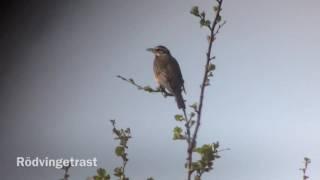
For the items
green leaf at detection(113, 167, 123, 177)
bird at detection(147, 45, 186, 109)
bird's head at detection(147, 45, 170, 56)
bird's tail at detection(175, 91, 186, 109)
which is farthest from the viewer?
bird's head at detection(147, 45, 170, 56)

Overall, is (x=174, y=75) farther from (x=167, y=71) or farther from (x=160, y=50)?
(x=160, y=50)

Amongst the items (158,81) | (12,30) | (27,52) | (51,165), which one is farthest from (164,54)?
(27,52)

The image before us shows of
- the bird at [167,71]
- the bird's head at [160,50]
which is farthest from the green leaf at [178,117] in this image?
the bird's head at [160,50]

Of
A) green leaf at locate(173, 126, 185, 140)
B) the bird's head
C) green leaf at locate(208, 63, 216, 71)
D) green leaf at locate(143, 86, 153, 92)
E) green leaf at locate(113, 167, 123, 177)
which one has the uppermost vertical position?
the bird's head

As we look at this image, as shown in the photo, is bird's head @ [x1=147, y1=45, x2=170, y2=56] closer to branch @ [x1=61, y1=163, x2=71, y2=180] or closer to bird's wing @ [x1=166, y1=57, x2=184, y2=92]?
bird's wing @ [x1=166, y1=57, x2=184, y2=92]

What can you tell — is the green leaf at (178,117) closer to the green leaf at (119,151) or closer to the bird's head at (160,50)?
the green leaf at (119,151)

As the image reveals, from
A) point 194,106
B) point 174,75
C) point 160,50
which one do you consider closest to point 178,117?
point 194,106

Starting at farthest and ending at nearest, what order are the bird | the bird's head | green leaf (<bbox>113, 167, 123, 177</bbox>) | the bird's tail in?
the bird's head → the bird → the bird's tail → green leaf (<bbox>113, 167, 123, 177</bbox>)

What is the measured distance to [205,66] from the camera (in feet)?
13.4

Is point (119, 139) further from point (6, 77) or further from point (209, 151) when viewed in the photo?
point (6, 77)

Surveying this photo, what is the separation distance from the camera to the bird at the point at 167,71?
676cm

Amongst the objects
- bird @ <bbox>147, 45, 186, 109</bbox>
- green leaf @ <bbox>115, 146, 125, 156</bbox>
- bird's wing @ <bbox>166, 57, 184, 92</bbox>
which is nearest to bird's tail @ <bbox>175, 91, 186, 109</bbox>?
bird @ <bbox>147, 45, 186, 109</bbox>

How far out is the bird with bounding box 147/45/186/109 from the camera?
6.76m

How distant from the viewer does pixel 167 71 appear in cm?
745
